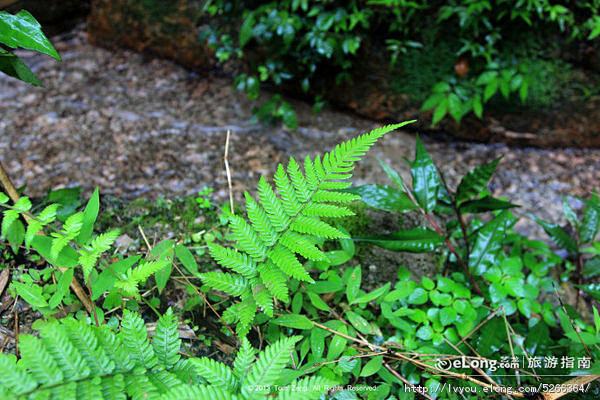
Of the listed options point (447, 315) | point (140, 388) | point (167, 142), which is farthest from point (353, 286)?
point (167, 142)

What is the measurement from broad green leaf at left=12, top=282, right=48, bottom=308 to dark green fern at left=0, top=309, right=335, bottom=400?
34 cm

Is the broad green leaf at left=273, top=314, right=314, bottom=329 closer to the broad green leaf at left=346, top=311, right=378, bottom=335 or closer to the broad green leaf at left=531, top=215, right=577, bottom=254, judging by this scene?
the broad green leaf at left=346, top=311, right=378, bottom=335

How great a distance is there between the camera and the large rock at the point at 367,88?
312 cm

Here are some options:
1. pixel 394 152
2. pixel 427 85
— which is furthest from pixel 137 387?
pixel 427 85

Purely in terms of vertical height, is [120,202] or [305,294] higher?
[120,202]

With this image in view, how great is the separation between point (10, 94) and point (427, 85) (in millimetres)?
3324

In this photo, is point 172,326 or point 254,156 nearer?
point 172,326

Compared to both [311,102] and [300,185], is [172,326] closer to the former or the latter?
[300,185]

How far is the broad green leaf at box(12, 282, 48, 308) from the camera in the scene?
1.34 m

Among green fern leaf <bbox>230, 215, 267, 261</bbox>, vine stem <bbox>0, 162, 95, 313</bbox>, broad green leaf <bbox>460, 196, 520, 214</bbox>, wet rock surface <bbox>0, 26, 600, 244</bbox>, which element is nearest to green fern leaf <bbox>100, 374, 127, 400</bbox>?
vine stem <bbox>0, 162, 95, 313</bbox>

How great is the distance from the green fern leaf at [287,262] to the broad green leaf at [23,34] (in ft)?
3.09

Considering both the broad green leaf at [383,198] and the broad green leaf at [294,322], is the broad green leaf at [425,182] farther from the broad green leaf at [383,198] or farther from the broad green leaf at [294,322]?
A: the broad green leaf at [294,322]

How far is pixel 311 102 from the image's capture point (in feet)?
10.9

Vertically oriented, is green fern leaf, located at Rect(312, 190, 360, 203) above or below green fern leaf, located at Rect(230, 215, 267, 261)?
above
